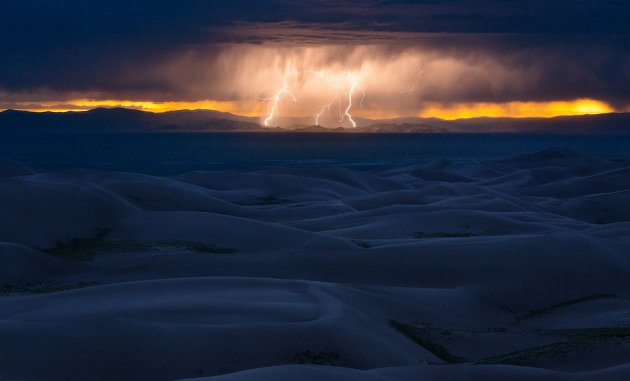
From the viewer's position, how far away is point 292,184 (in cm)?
6119

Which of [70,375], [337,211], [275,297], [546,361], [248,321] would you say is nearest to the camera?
[70,375]

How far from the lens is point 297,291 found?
20.5m

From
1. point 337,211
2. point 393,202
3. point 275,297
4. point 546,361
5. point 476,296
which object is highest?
point 393,202

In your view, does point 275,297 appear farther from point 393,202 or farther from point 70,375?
point 393,202

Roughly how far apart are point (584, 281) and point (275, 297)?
424 inches

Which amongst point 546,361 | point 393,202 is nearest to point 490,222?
point 393,202

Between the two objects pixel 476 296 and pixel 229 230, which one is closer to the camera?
pixel 476 296

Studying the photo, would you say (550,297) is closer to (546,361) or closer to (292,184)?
(546,361)

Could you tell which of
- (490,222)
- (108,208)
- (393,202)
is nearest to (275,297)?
(108,208)

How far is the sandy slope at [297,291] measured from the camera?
14.9 meters

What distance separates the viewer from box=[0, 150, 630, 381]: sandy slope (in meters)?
14.9

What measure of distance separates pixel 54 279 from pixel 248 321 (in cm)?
1026

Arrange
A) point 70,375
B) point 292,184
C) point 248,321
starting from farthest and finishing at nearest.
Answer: point 292,184 → point 248,321 → point 70,375

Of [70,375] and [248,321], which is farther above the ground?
[248,321]
